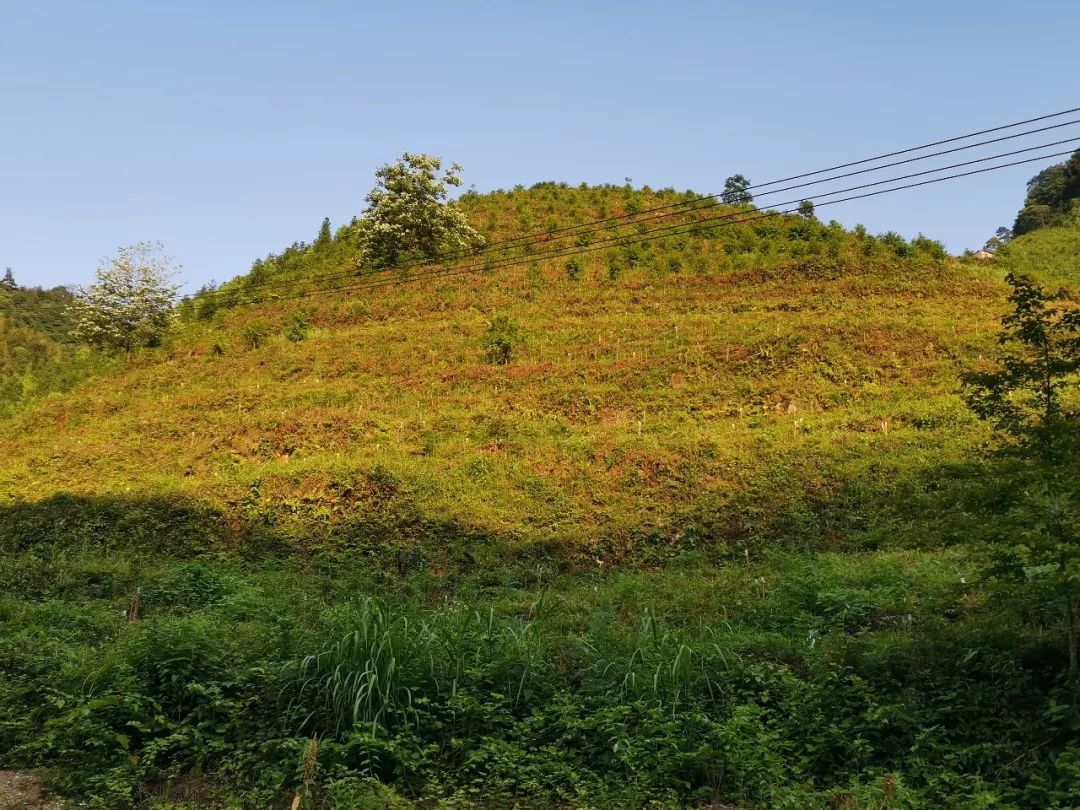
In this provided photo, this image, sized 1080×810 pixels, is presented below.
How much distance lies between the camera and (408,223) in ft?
118

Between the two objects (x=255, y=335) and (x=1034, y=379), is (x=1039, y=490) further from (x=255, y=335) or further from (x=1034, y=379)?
(x=255, y=335)

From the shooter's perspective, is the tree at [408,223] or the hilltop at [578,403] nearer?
the hilltop at [578,403]

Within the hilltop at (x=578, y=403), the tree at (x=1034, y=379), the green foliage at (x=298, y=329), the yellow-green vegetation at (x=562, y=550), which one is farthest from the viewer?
the green foliage at (x=298, y=329)

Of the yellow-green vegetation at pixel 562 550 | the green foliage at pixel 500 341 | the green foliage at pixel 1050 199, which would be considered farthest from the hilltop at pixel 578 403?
the green foliage at pixel 1050 199

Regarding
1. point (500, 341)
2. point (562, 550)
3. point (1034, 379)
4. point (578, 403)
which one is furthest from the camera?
point (500, 341)

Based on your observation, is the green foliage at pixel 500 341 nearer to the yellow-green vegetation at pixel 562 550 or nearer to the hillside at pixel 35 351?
the yellow-green vegetation at pixel 562 550

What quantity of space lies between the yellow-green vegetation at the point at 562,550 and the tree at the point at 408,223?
4199mm

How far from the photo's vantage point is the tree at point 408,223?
35.9m

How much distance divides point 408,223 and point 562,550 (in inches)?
1032

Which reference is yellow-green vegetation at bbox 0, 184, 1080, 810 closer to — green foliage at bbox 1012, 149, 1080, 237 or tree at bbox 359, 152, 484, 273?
tree at bbox 359, 152, 484, 273

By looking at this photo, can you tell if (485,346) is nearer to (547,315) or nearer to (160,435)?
(547,315)

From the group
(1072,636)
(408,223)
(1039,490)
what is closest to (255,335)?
(408,223)

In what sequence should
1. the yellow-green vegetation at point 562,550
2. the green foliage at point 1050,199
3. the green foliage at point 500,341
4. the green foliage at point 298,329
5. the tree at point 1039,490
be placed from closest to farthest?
the yellow-green vegetation at point 562,550, the tree at point 1039,490, the green foliage at point 500,341, the green foliage at point 298,329, the green foliage at point 1050,199

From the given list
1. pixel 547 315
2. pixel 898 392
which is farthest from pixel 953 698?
pixel 547 315
